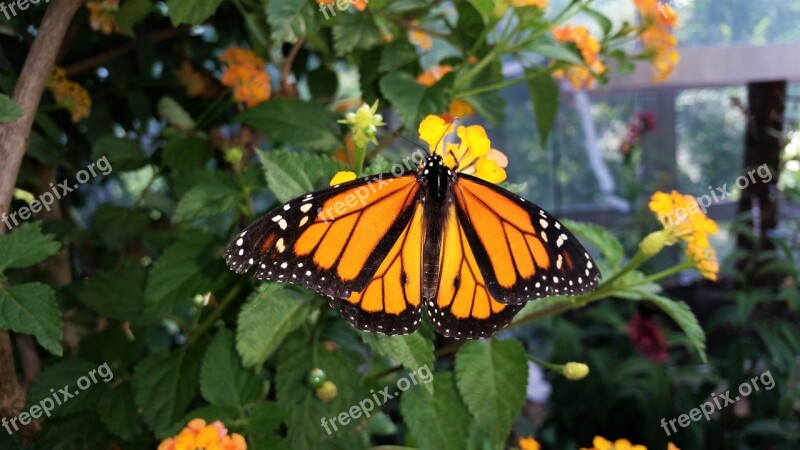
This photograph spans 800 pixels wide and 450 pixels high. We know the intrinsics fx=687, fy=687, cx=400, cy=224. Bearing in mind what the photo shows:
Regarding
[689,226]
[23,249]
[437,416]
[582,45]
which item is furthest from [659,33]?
[23,249]

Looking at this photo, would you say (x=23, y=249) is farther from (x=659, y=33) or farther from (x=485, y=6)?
(x=659, y=33)

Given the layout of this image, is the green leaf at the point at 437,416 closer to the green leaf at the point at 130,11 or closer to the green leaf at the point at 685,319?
the green leaf at the point at 685,319

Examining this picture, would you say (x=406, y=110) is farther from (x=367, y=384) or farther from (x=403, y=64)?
(x=367, y=384)

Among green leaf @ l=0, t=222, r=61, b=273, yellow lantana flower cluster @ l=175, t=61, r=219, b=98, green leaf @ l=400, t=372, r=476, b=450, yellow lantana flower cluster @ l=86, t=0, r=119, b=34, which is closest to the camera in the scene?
green leaf @ l=0, t=222, r=61, b=273

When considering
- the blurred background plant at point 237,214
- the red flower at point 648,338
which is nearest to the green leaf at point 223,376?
the blurred background plant at point 237,214

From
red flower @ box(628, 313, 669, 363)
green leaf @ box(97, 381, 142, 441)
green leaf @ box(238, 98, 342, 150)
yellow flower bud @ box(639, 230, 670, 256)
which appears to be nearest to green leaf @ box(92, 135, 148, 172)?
green leaf @ box(238, 98, 342, 150)

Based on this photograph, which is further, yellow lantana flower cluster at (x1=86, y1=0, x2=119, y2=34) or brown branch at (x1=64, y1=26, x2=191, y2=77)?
brown branch at (x1=64, y1=26, x2=191, y2=77)

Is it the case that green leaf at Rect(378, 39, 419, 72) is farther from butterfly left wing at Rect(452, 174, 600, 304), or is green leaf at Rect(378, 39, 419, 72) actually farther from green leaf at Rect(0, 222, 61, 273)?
green leaf at Rect(0, 222, 61, 273)
